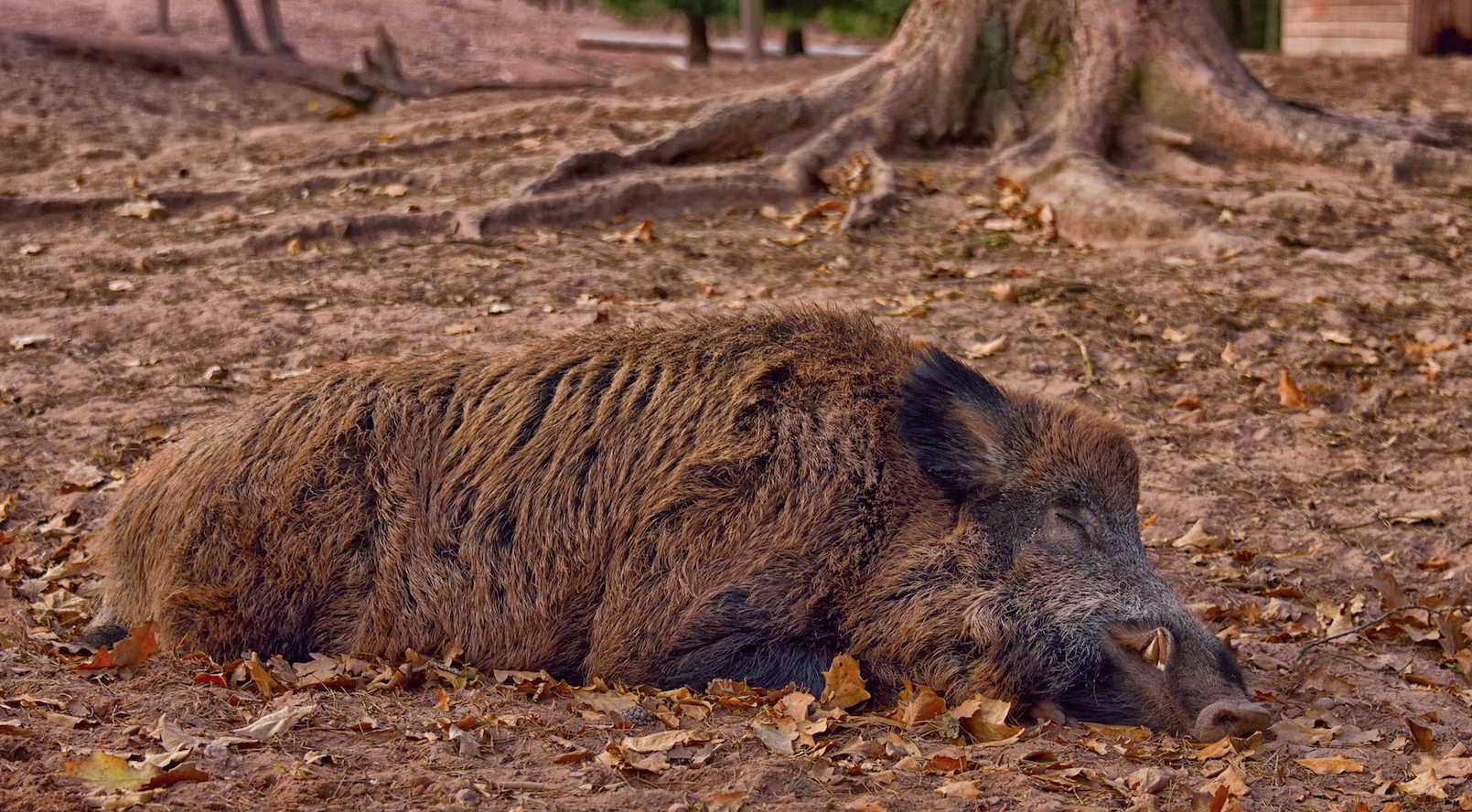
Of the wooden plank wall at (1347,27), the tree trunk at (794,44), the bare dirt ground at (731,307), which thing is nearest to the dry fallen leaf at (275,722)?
the bare dirt ground at (731,307)

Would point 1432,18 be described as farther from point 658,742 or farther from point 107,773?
point 107,773

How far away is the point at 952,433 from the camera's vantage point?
413 centimetres

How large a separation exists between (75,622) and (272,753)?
1709 millimetres

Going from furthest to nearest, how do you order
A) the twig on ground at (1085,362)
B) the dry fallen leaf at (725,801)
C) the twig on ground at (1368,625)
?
1. the twig on ground at (1085,362)
2. the twig on ground at (1368,625)
3. the dry fallen leaf at (725,801)

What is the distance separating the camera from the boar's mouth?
368cm

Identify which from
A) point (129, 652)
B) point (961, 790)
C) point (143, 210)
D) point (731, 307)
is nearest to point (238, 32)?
point (143, 210)

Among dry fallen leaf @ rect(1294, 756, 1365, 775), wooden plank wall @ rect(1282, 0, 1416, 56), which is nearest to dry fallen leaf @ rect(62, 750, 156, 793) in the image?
dry fallen leaf @ rect(1294, 756, 1365, 775)

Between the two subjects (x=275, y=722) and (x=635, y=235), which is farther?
(x=635, y=235)

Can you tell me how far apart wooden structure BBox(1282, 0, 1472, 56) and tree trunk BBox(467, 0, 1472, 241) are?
8.07 metres

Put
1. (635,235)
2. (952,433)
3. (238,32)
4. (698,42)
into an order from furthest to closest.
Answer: (698,42)
(238,32)
(635,235)
(952,433)

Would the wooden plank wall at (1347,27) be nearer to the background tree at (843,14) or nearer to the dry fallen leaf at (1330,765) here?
the background tree at (843,14)

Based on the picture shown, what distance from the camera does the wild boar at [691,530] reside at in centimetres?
396

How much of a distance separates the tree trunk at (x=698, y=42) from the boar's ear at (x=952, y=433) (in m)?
15.5

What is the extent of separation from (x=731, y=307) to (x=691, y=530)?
2461 mm
